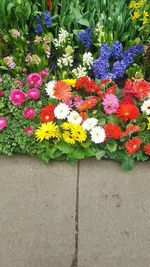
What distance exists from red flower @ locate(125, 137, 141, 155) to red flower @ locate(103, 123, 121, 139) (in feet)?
0.35

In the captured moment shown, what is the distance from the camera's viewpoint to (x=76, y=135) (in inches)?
118

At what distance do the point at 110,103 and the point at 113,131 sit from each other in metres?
0.27

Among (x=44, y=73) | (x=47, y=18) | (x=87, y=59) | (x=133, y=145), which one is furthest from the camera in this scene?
(x=47, y=18)

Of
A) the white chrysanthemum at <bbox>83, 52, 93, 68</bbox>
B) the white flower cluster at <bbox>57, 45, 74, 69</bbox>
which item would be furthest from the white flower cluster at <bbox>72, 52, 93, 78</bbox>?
the white flower cluster at <bbox>57, 45, 74, 69</bbox>

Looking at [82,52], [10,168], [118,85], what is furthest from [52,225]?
[82,52]

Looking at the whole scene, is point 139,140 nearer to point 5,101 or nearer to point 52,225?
point 52,225

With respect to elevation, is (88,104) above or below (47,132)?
above

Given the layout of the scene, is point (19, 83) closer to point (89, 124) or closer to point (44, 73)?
point (44, 73)

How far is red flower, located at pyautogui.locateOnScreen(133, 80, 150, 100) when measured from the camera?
3207 mm

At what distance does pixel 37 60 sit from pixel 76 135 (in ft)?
3.15

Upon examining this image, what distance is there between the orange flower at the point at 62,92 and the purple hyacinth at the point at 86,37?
670 millimetres

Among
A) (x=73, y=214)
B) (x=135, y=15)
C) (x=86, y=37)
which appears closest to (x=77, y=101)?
(x=86, y=37)

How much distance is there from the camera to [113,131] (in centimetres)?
299

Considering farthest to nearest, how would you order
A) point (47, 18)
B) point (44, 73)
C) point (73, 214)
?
point (47, 18)
point (44, 73)
point (73, 214)
